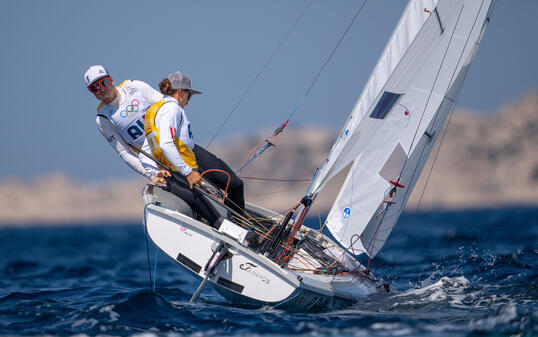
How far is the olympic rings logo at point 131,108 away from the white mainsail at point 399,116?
2.06 meters

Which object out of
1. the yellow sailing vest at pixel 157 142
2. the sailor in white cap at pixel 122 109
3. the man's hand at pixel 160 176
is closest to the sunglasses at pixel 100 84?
the sailor in white cap at pixel 122 109

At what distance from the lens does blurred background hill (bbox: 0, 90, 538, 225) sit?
284ft

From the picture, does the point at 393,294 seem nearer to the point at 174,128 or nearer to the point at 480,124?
the point at 174,128

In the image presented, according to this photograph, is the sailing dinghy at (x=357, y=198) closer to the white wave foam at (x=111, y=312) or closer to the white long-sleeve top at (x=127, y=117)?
the white long-sleeve top at (x=127, y=117)

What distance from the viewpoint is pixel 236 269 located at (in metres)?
5.60

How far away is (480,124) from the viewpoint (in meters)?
101

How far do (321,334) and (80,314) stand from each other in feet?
8.58

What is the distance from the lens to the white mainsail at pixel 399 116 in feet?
20.5

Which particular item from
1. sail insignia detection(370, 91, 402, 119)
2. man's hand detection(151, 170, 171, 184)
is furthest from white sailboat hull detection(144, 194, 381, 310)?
sail insignia detection(370, 91, 402, 119)

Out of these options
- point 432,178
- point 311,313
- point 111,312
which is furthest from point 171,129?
point 432,178

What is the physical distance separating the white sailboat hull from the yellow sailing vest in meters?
0.51

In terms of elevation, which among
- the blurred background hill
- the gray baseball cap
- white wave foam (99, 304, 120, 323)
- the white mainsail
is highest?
the blurred background hill

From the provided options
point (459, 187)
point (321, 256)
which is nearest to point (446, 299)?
point (321, 256)

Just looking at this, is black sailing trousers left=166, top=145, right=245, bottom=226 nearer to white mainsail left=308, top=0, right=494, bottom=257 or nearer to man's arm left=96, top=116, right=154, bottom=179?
man's arm left=96, top=116, right=154, bottom=179
